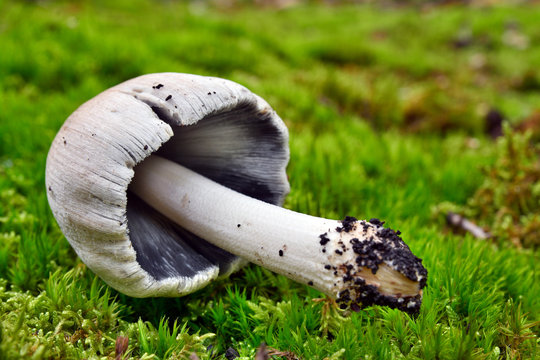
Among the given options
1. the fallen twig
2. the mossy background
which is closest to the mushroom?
the mossy background

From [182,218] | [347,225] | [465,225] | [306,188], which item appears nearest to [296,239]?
[347,225]

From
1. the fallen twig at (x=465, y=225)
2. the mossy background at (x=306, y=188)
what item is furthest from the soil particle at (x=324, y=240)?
the fallen twig at (x=465, y=225)

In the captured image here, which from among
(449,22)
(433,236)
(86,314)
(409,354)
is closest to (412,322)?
(409,354)

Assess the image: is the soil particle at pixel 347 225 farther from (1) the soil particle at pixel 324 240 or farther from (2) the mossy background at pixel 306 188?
(2) the mossy background at pixel 306 188

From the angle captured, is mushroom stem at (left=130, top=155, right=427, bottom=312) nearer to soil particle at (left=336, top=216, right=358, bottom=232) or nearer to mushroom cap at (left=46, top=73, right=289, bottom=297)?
soil particle at (left=336, top=216, right=358, bottom=232)

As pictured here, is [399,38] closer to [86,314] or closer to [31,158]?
[31,158]

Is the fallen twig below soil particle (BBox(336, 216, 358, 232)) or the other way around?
below

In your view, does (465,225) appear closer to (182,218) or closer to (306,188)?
(306,188)
